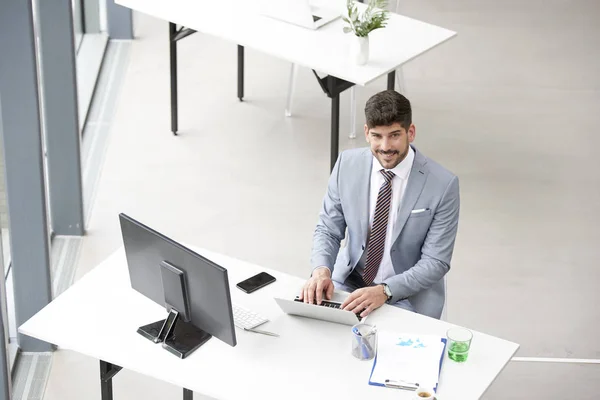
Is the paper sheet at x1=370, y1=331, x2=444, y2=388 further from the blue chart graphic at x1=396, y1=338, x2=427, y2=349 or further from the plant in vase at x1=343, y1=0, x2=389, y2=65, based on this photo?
the plant in vase at x1=343, y1=0, x2=389, y2=65

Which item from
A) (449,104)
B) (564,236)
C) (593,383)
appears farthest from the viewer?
(449,104)

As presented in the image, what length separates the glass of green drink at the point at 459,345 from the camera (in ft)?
10.4

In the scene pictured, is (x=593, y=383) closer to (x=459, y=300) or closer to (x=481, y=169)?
(x=459, y=300)

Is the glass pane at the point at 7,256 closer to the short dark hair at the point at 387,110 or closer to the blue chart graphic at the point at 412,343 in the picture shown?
the short dark hair at the point at 387,110

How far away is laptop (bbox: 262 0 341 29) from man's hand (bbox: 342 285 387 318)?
2.40 m

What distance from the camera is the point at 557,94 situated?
6.87m

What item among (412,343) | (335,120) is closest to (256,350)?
(412,343)

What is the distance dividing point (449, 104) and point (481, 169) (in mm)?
881

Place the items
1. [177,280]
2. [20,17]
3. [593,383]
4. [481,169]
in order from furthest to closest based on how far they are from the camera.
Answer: [481,169] < [593,383] < [20,17] < [177,280]

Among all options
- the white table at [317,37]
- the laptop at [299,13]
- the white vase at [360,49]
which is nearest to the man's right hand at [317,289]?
the white table at [317,37]

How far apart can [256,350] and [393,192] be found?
860 millimetres

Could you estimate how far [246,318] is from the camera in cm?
336

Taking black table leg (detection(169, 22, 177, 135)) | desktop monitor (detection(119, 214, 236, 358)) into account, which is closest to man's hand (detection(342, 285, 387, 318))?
desktop monitor (detection(119, 214, 236, 358))

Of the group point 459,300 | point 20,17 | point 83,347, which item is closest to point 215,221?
A: point 459,300
